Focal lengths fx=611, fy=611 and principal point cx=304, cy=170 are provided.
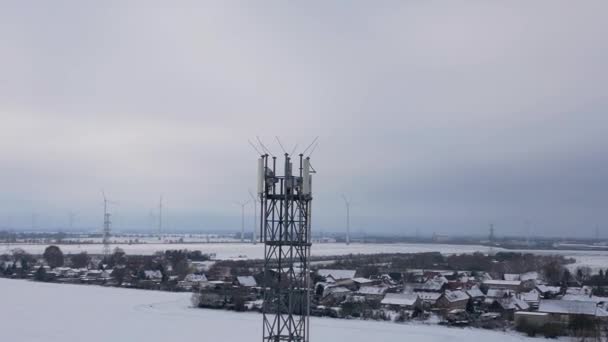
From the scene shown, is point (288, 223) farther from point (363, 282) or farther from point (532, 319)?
point (363, 282)

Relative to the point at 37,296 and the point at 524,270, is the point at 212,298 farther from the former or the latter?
the point at 524,270

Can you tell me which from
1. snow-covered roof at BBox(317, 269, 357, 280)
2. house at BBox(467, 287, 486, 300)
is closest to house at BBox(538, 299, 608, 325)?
house at BBox(467, 287, 486, 300)

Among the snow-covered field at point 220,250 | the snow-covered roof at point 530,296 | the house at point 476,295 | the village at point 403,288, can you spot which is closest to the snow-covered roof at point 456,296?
the village at point 403,288

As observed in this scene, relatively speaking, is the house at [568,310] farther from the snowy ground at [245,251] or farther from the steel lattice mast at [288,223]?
the snowy ground at [245,251]

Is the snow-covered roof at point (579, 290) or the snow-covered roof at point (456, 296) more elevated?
the snow-covered roof at point (456, 296)

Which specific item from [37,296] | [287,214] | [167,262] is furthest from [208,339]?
[167,262]

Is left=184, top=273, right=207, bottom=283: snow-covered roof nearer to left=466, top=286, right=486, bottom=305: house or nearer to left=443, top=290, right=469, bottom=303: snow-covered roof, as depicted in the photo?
left=443, top=290, right=469, bottom=303: snow-covered roof
